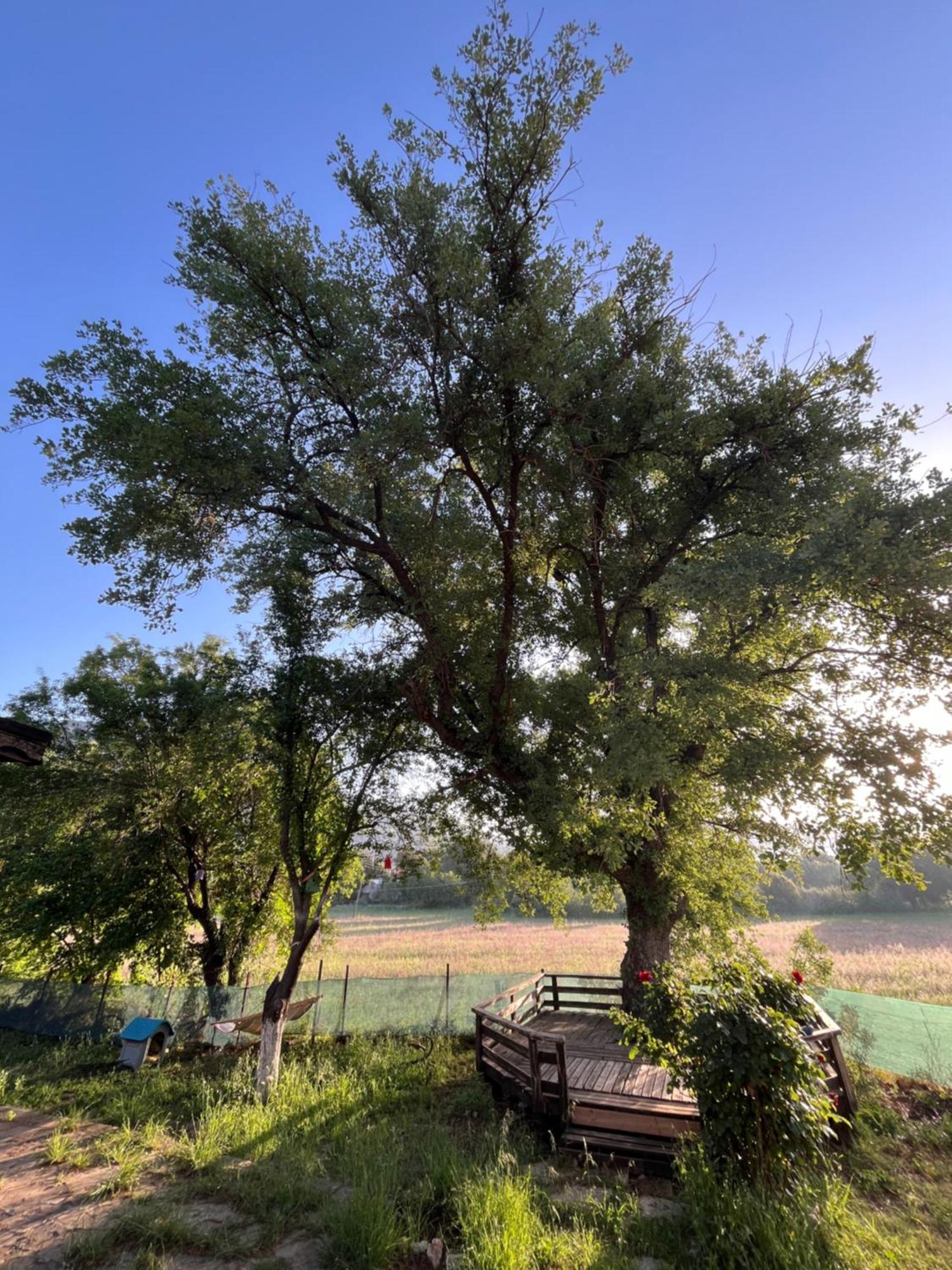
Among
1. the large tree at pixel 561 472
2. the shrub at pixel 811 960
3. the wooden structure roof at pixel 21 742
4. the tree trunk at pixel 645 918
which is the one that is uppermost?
the large tree at pixel 561 472

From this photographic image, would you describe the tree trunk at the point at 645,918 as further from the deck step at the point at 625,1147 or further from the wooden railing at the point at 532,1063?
the deck step at the point at 625,1147

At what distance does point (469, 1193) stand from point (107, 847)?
12.7 m

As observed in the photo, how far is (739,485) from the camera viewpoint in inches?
348

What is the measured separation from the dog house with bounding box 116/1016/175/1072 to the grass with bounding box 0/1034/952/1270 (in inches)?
65.8

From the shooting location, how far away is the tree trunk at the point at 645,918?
10.1m

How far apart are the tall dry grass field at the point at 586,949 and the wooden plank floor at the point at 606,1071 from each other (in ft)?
9.41

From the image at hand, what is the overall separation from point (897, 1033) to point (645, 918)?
453 cm

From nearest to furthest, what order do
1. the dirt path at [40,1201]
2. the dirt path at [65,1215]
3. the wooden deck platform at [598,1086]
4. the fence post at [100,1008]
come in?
the dirt path at [65,1215], the dirt path at [40,1201], the wooden deck platform at [598,1086], the fence post at [100,1008]

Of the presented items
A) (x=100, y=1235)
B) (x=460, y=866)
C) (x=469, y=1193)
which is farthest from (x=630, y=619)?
(x=100, y=1235)

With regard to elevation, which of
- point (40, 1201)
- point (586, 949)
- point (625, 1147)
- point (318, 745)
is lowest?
point (586, 949)

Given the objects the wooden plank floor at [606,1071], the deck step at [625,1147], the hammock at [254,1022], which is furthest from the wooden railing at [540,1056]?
Answer: the hammock at [254,1022]

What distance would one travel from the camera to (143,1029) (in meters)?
11.1

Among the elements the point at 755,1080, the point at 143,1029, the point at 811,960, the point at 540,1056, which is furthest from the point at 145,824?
the point at 811,960

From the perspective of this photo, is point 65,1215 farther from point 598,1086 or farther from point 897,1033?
point 897,1033
